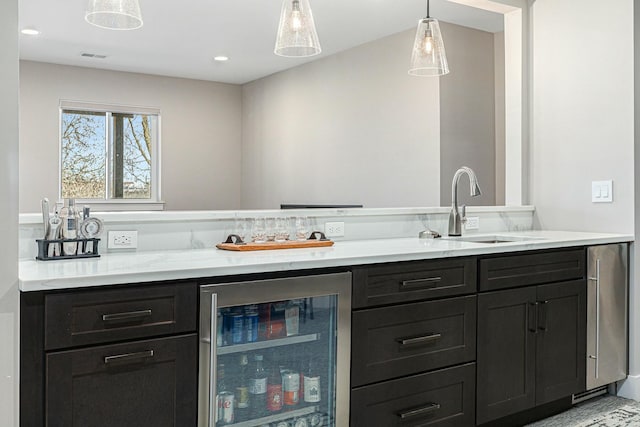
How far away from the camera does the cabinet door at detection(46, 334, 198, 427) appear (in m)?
1.47

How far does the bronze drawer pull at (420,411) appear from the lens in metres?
2.12

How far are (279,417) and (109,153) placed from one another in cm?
523

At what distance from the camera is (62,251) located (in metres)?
1.91

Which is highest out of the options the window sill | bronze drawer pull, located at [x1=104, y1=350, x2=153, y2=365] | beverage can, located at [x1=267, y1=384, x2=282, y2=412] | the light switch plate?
Result: the light switch plate

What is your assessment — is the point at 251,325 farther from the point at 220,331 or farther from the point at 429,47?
the point at 429,47

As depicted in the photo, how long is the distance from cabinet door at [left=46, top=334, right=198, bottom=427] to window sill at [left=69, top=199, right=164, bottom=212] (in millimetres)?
4805

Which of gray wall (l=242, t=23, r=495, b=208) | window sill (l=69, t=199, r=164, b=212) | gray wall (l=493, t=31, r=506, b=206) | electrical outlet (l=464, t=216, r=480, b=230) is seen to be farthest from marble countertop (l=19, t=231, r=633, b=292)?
window sill (l=69, t=199, r=164, b=212)

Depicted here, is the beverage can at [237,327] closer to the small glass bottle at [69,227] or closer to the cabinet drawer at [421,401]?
the cabinet drawer at [421,401]

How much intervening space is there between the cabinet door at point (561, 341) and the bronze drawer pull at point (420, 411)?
2.12 ft

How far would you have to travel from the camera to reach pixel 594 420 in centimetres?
268

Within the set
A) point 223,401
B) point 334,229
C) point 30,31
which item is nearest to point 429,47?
point 334,229

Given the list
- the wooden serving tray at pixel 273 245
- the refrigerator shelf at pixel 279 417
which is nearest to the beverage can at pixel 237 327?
the refrigerator shelf at pixel 279 417

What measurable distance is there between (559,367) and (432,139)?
234cm

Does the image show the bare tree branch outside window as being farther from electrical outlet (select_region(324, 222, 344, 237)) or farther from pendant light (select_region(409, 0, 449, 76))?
pendant light (select_region(409, 0, 449, 76))
